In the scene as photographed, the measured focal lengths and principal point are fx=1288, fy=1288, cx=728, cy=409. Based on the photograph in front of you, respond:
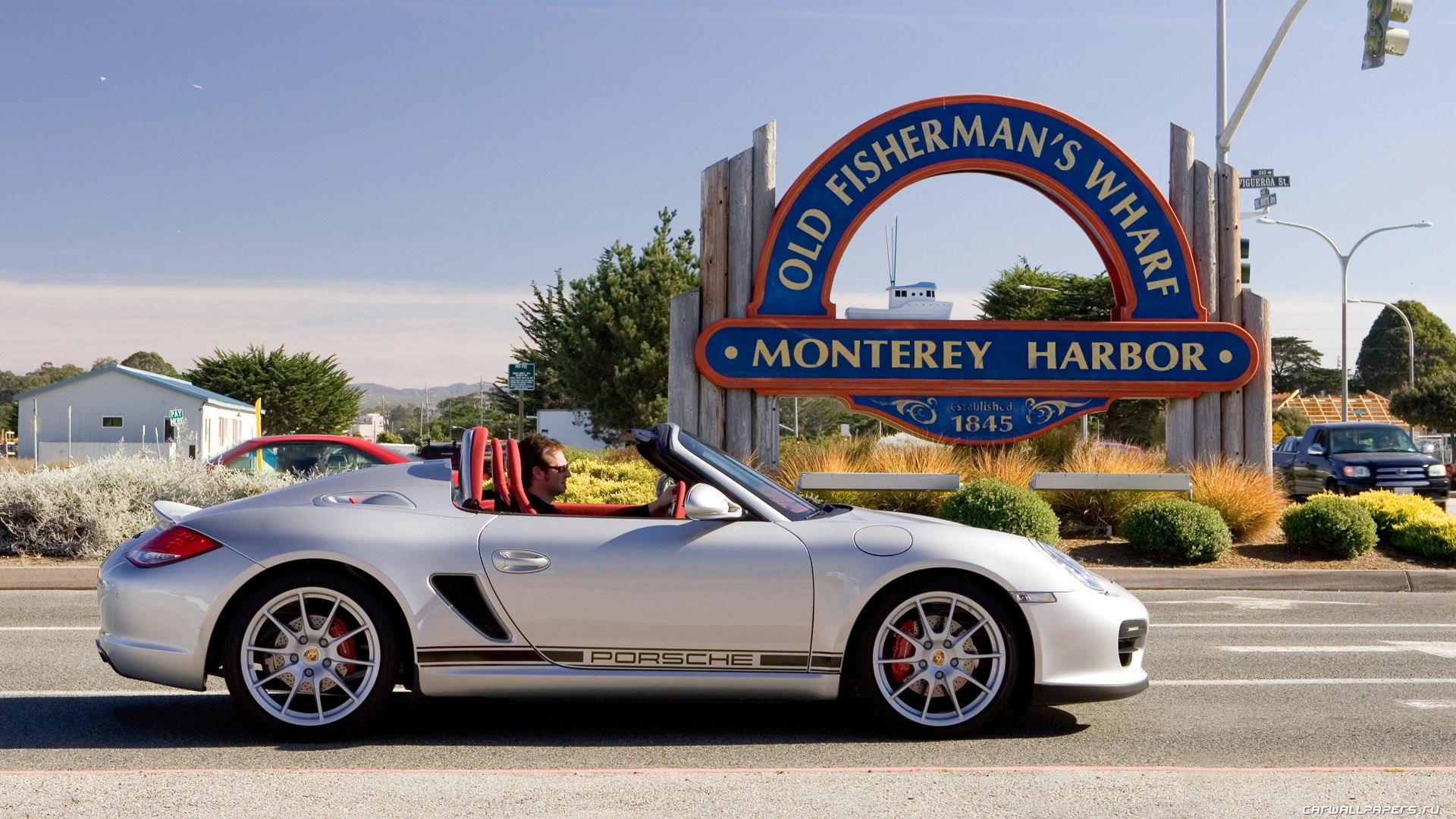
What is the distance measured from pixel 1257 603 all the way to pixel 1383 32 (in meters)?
7.74

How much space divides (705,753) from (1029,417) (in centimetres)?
1078

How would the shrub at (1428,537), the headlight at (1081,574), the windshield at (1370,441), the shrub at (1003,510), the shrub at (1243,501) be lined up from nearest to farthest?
the headlight at (1081,574) < the shrub at (1003,510) < the shrub at (1428,537) < the shrub at (1243,501) < the windshield at (1370,441)

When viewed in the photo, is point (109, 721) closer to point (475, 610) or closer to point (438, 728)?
point (438, 728)

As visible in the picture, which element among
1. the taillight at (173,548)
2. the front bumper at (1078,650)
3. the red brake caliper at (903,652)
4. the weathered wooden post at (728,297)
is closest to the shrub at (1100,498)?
the weathered wooden post at (728,297)

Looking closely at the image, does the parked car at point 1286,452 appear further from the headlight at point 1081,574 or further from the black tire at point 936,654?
the black tire at point 936,654

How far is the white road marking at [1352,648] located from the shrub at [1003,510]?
13.4ft

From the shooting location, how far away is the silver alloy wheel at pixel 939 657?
499 cm

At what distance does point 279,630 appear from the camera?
4930mm

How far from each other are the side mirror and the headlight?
133 cm

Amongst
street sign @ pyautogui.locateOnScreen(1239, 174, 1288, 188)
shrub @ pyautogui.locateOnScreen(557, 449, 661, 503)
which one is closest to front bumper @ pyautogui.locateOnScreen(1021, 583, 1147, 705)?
shrub @ pyautogui.locateOnScreen(557, 449, 661, 503)

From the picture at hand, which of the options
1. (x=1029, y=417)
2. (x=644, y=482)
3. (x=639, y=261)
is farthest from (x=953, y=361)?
(x=639, y=261)

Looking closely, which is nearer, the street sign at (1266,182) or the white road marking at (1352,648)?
the white road marking at (1352,648)

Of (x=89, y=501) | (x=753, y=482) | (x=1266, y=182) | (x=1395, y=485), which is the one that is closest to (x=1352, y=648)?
(x=753, y=482)

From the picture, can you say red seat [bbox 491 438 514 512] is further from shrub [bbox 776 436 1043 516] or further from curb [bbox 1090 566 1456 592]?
shrub [bbox 776 436 1043 516]
